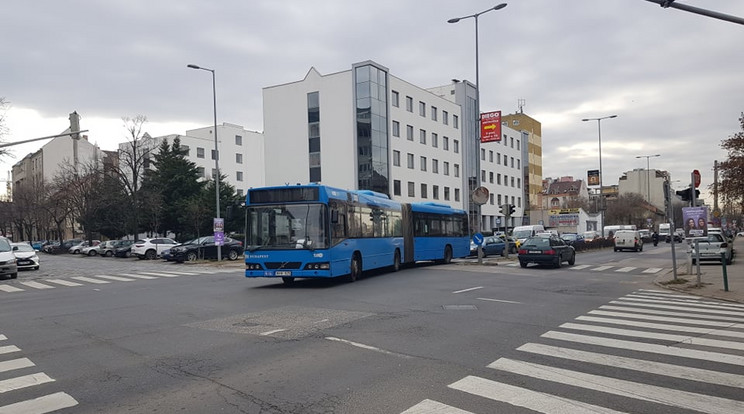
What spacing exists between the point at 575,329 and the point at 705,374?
2.96 metres

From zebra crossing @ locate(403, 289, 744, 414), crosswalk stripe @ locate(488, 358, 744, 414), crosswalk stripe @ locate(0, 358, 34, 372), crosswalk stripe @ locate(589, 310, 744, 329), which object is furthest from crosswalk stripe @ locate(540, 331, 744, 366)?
crosswalk stripe @ locate(0, 358, 34, 372)

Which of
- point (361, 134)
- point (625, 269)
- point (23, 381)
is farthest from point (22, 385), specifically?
point (361, 134)

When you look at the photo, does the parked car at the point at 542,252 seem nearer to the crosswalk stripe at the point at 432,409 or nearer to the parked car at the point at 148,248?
the crosswalk stripe at the point at 432,409

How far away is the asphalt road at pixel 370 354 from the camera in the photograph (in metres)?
5.39

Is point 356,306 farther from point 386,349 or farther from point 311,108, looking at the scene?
point 311,108

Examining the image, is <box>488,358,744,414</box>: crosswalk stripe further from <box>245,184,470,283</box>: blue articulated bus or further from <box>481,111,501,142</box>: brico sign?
Result: <box>481,111,501,142</box>: brico sign

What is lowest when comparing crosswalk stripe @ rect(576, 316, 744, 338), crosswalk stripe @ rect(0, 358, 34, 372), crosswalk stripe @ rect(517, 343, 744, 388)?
crosswalk stripe @ rect(576, 316, 744, 338)

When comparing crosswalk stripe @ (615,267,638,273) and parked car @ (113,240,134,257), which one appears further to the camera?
parked car @ (113,240,134,257)

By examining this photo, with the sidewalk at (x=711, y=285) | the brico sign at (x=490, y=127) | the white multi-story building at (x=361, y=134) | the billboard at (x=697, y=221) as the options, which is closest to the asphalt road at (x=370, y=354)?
the sidewalk at (x=711, y=285)

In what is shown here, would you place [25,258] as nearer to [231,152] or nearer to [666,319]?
[666,319]

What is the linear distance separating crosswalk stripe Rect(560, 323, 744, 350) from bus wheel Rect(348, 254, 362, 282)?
9356 millimetres

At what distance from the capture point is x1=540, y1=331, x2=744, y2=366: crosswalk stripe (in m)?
6.96

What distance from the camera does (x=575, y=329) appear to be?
30.0 feet

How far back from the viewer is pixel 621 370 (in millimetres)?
6410
